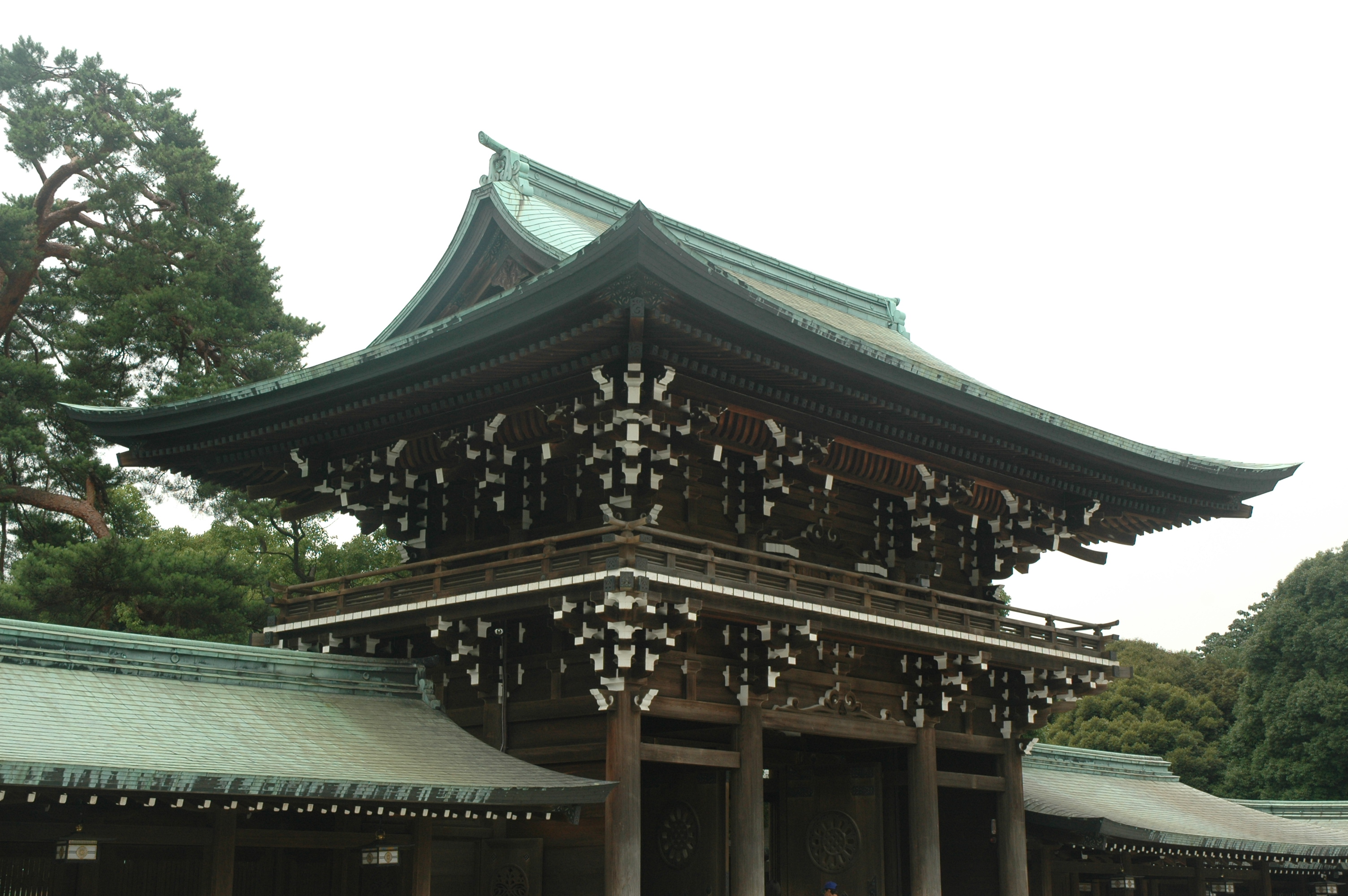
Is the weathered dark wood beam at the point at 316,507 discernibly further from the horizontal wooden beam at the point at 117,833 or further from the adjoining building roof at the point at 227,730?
the horizontal wooden beam at the point at 117,833

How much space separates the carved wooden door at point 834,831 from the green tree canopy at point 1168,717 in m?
38.1

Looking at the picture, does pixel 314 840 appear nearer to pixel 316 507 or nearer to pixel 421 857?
pixel 421 857

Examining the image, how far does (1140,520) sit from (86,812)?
19188 millimetres

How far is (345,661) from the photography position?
17625mm

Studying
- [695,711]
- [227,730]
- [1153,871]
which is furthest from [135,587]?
[1153,871]

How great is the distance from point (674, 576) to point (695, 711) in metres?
2.66

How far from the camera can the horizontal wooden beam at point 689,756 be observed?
16.5 m

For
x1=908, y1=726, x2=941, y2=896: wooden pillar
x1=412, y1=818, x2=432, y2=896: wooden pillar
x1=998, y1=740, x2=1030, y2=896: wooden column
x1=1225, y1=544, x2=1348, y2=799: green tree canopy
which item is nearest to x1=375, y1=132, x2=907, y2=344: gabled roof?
x1=412, y1=818, x2=432, y2=896: wooden pillar

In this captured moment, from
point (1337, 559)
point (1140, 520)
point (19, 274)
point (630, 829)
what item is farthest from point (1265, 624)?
point (19, 274)

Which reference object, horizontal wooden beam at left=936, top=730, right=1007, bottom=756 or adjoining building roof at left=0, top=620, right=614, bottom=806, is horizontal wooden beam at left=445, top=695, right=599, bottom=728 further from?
horizontal wooden beam at left=936, top=730, right=1007, bottom=756

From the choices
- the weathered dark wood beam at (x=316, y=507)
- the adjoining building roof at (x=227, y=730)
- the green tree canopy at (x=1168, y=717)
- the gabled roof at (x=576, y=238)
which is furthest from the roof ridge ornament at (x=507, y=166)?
the green tree canopy at (x=1168, y=717)

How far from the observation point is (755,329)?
1592cm

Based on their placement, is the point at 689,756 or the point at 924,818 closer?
the point at 689,756

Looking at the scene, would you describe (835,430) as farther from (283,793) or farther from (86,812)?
(86,812)
